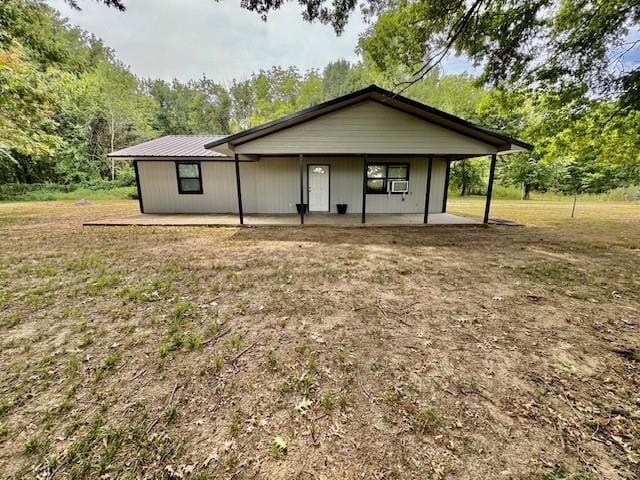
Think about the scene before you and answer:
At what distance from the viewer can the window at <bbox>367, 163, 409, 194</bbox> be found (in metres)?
11.0

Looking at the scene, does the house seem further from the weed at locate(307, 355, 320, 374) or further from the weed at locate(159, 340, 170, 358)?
the weed at locate(307, 355, 320, 374)

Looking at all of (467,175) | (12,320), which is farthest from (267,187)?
(467,175)

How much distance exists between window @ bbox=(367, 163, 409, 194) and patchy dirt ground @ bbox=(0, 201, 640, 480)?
668 centimetres

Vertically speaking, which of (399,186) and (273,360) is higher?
(399,186)

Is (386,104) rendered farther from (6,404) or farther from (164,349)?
(6,404)

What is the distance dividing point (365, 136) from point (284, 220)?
3.86 meters

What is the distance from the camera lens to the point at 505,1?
22.6ft

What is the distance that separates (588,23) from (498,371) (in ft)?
33.3

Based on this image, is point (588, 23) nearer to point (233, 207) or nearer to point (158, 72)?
point (233, 207)

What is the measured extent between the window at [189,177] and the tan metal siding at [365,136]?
141 inches

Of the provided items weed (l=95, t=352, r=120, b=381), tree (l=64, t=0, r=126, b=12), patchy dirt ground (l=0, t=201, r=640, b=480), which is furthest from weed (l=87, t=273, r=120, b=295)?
tree (l=64, t=0, r=126, b=12)

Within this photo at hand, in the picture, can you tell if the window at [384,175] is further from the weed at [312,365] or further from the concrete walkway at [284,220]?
the weed at [312,365]

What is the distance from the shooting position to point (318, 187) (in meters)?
11.2

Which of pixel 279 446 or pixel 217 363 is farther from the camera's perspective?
pixel 217 363
